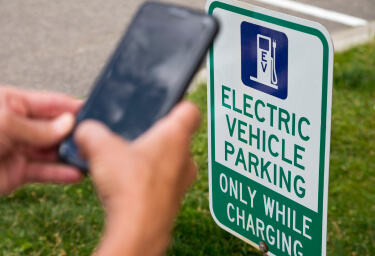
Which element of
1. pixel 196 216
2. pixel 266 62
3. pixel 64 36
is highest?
pixel 266 62

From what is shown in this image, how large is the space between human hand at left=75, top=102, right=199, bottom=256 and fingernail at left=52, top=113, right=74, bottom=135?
26 cm

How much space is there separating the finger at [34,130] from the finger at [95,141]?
0.26 meters

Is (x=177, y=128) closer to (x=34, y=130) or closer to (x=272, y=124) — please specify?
(x=34, y=130)

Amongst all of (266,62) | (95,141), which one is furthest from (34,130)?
(266,62)

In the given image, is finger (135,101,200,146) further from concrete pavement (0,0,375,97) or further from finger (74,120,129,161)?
concrete pavement (0,0,375,97)

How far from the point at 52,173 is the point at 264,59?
103 centimetres

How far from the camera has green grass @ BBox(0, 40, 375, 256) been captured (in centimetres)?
315

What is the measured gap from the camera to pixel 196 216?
3.34 m

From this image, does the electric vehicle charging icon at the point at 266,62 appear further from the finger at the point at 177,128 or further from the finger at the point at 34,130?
the finger at the point at 177,128


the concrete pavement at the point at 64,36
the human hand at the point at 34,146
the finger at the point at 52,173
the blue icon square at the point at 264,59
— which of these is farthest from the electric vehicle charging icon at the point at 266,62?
the concrete pavement at the point at 64,36

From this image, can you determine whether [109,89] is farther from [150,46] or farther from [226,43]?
[226,43]

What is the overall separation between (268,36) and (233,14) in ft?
0.59

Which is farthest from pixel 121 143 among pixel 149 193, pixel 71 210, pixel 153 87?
pixel 71 210

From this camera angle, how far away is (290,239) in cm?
240
